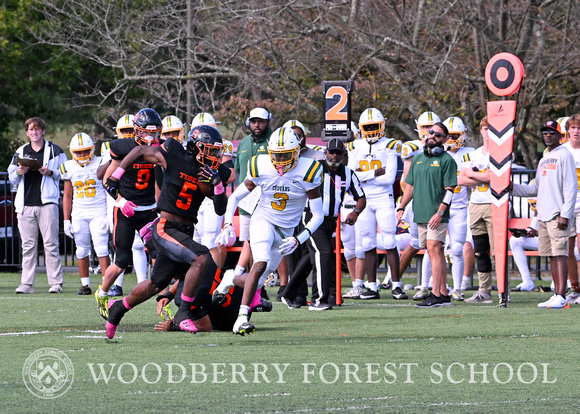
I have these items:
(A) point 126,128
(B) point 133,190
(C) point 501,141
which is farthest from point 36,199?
(C) point 501,141

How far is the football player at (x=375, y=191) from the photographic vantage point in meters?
13.9

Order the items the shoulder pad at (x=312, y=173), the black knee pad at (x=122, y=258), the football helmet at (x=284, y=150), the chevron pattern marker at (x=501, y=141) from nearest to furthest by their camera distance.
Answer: the football helmet at (x=284, y=150)
the shoulder pad at (x=312, y=173)
the black knee pad at (x=122, y=258)
the chevron pattern marker at (x=501, y=141)

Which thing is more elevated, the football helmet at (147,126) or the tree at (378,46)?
the tree at (378,46)

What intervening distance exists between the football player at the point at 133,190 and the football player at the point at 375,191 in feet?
11.1

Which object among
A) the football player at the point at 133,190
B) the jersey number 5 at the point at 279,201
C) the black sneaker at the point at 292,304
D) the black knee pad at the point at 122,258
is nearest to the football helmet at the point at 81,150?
the football player at the point at 133,190

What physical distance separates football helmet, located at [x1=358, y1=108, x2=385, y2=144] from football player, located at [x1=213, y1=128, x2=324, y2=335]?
4.33 m

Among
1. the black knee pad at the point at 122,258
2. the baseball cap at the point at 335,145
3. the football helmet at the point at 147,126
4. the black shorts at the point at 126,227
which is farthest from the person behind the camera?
the baseball cap at the point at 335,145

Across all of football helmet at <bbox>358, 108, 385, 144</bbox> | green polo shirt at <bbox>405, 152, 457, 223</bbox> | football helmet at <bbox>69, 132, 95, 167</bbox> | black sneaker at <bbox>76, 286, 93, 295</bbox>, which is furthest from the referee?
football helmet at <bbox>69, 132, 95, 167</bbox>

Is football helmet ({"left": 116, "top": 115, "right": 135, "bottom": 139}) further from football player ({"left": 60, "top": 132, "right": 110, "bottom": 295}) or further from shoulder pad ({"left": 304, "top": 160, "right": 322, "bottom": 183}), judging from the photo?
shoulder pad ({"left": 304, "top": 160, "right": 322, "bottom": 183})

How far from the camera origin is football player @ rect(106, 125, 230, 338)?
8.84m

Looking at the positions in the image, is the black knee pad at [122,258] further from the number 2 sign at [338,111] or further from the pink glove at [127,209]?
the number 2 sign at [338,111]

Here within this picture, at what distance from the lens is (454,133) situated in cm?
1416

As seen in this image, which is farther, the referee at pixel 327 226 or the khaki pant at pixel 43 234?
the khaki pant at pixel 43 234

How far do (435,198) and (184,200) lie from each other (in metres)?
4.23
